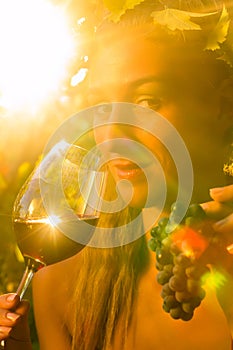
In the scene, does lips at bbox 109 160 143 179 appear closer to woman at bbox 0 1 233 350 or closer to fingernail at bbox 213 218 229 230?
woman at bbox 0 1 233 350

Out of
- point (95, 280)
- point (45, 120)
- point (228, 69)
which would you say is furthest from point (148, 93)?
point (45, 120)

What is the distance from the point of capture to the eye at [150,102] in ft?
3.78

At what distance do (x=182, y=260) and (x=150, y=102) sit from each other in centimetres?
40

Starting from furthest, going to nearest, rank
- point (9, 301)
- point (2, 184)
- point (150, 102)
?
point (2, 184) → point (150, 102) → point (9, 301)

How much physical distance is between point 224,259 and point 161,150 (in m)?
0.32


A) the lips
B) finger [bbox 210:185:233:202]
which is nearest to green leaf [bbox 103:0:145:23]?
the lips

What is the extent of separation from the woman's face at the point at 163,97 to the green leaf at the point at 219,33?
60 millimetres

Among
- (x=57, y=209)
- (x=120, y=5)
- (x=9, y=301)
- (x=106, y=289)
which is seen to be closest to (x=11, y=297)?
(x=9, y=301)

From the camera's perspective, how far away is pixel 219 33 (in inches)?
43.4

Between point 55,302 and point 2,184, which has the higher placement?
point 2,184

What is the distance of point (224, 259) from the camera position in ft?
3.00

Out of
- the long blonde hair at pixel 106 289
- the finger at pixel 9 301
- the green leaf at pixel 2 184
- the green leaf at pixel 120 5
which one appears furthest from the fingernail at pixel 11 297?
the green leaf at pixel 2 184

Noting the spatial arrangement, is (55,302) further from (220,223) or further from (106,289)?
(220,223)

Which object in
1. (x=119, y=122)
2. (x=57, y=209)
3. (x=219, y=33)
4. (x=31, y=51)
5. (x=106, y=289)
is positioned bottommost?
(x=106, y=289)
